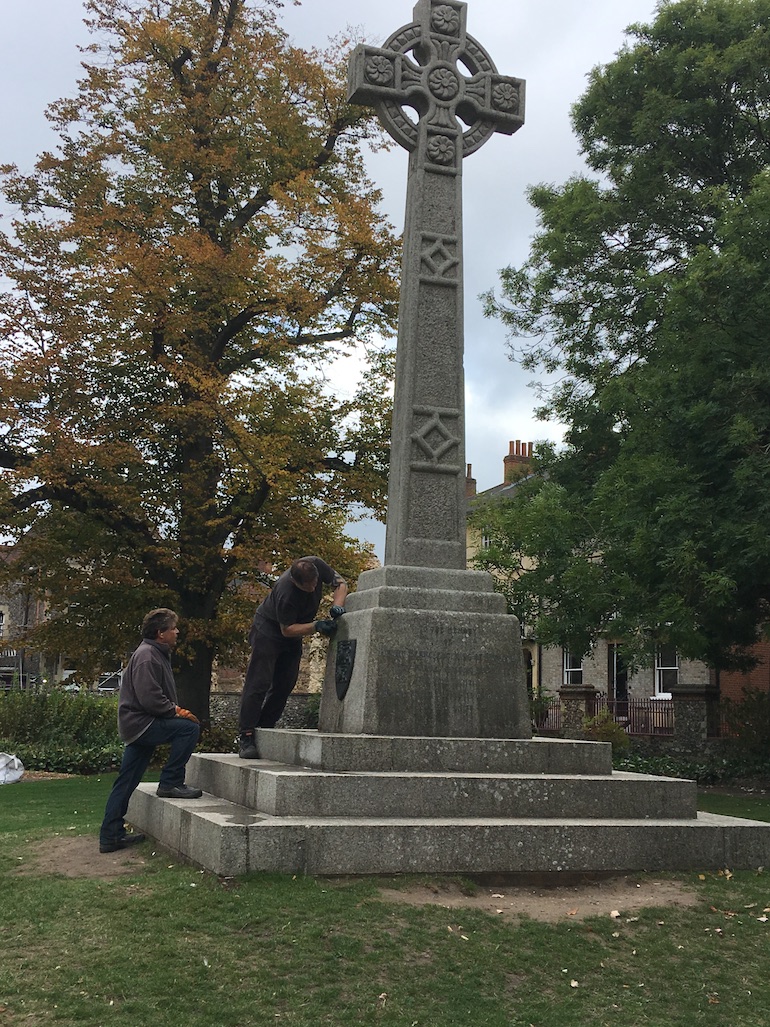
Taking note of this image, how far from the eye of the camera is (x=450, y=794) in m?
6.77

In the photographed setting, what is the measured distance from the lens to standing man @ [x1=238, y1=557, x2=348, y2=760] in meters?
8.23

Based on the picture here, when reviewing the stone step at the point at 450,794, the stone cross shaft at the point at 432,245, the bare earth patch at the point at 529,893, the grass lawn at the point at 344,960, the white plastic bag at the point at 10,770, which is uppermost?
the stone cross shaft at the point at 432,245

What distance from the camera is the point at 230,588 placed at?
20891 mm

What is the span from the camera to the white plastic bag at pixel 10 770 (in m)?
16.3

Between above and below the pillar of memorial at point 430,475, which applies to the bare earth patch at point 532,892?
below

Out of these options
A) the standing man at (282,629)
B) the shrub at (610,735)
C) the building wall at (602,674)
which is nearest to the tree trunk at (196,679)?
the shrub at (610,735)

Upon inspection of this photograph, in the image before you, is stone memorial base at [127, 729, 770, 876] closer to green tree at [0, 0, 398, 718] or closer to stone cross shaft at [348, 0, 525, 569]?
stone cross shaft at [348, 0, 525, 569]

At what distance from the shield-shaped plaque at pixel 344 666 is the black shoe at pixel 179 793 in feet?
4.13

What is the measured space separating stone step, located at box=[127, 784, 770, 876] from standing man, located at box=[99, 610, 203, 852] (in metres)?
0.44

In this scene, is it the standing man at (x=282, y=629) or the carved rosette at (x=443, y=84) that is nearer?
the standing man at (x=282, y=629)

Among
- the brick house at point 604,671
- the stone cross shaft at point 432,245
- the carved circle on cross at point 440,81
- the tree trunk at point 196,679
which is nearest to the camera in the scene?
the stone cross shaft at point 432,245

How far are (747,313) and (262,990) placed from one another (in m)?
13.4

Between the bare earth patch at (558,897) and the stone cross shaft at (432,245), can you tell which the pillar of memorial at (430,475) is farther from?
the bare earth patch at (558,897)

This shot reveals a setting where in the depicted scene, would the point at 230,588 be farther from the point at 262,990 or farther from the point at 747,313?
the point at 262,990
